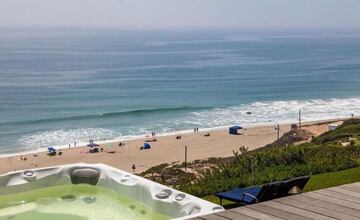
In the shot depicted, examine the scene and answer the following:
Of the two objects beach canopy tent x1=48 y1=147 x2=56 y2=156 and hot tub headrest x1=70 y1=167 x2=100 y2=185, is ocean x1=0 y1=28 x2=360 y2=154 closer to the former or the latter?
beach canopy tent x1=48 y1=147 x2=56 y2=156

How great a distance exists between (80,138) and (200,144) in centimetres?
938

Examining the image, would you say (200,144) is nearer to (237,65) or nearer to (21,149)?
(21,149)

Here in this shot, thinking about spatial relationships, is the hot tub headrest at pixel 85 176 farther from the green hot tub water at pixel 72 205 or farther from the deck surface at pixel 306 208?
the deck surface at pixel 306 208

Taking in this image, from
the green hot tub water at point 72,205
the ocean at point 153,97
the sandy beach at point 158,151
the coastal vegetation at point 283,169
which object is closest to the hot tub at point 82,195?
the green hot tub water at point 72,205

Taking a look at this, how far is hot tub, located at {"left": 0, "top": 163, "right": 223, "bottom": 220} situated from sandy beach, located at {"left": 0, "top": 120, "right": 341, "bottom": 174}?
563 inches

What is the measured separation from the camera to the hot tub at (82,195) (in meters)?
10.4

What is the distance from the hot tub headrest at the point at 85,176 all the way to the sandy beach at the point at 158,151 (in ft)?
46.7

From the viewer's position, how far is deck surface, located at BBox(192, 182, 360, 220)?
532cm

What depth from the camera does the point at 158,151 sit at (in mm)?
32281

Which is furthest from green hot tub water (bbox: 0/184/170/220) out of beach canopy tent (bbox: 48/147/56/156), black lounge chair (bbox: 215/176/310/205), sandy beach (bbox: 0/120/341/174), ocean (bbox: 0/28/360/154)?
ocean (bbox: 0/28/360/154)

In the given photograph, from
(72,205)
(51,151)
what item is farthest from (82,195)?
(51,151)

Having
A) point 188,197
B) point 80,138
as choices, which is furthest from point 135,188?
point 80,138

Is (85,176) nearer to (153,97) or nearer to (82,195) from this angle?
(82,195)

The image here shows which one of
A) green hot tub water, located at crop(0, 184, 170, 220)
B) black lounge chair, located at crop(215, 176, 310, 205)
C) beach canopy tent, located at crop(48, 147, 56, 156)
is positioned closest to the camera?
black lounge chair, located at crop(215, 176, 310, 205)
